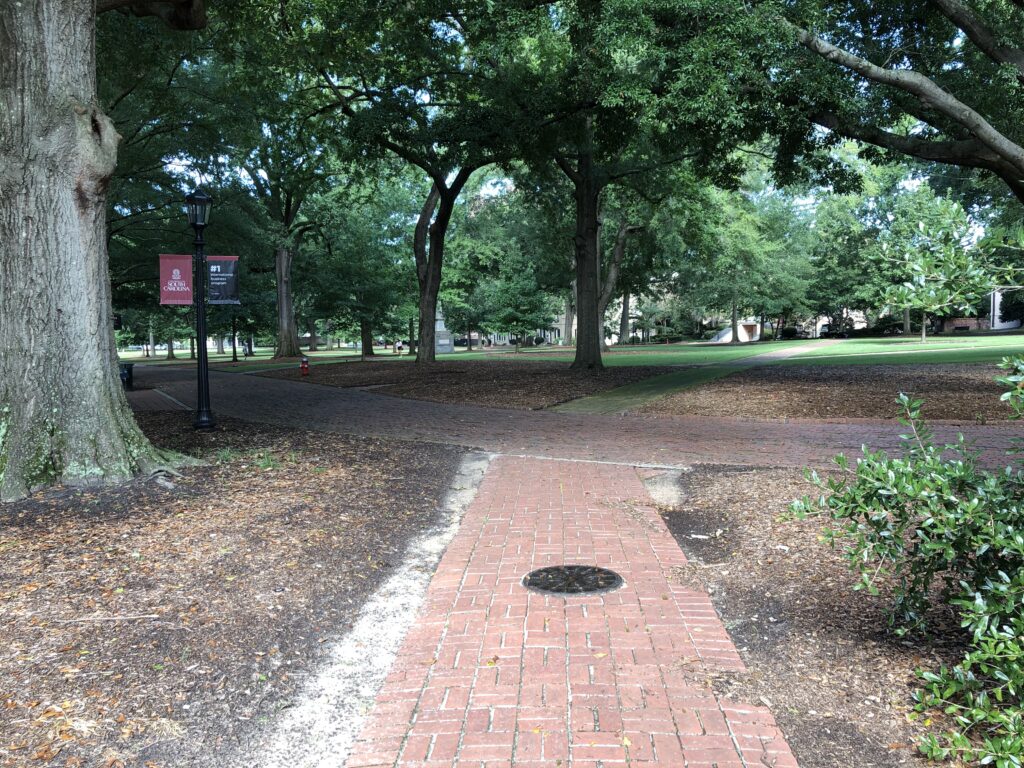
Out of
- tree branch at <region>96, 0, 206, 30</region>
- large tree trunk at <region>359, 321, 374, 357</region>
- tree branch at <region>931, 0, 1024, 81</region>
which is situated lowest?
large tree trunk at <region>359, 321, 374, 357</region>

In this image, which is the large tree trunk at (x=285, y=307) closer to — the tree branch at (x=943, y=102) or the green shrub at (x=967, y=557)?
the tree branch at (x=943, y=102)

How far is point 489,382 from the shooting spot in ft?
61.3

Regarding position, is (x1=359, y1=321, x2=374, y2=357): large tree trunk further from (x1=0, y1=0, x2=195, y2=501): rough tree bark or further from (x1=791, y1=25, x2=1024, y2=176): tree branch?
(x1=0, y1=0, x2=195, y2=501): rough tree bark

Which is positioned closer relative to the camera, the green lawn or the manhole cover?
the manhole cover

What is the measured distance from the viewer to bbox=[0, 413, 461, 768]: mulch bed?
2.95 meters

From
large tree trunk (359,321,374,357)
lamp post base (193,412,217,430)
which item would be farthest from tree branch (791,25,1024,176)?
large tree trunk (359,321,374,357)

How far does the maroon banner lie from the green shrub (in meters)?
10.7

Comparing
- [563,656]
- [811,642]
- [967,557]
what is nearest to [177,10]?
[563,656]

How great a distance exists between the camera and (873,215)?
4844 cm

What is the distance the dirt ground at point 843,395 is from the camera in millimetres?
11391

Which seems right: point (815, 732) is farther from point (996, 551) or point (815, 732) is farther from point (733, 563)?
point (733, 563)

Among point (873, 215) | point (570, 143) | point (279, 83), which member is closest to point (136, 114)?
point (279, 83)

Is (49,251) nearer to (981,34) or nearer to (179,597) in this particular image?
(179,597)

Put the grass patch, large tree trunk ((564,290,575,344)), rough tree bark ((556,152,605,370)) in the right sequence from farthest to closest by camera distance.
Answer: large tree trunk ((564,290,575,344))
rough tree bark ((556,152,605,370))
the grass patch
